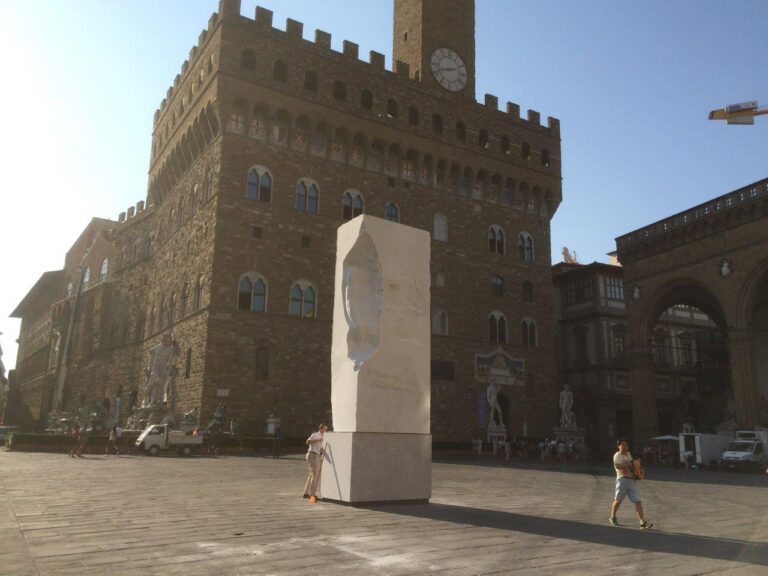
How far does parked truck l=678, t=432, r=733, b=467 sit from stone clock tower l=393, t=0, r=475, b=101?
2189cm

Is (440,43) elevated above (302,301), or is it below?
above

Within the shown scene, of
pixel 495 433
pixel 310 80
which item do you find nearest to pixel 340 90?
pixel 310 80

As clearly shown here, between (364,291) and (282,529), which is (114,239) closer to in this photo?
(364,291)

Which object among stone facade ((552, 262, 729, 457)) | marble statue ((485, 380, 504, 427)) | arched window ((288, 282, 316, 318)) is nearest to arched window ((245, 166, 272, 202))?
arched window ((288, 282, 316, 318))

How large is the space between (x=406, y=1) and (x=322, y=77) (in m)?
10.5

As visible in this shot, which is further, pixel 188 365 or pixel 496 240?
pixel 496 240

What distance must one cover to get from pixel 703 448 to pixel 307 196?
2161 cm

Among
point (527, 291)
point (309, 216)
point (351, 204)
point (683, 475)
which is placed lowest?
point (683, 475)

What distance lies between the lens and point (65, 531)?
23.4 feet

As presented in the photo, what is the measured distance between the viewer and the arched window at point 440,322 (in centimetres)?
3372

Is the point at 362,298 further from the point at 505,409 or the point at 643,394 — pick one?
the point at 643,394

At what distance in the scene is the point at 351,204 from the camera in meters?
32.3

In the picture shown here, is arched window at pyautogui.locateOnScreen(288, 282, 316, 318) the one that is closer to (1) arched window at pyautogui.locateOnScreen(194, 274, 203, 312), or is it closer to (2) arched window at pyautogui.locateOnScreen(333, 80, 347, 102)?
(1) arched window at pyautogui.locateOnScreen(194, 274, 203, 312)

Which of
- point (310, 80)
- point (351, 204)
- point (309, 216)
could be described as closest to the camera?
point (309, 216)
